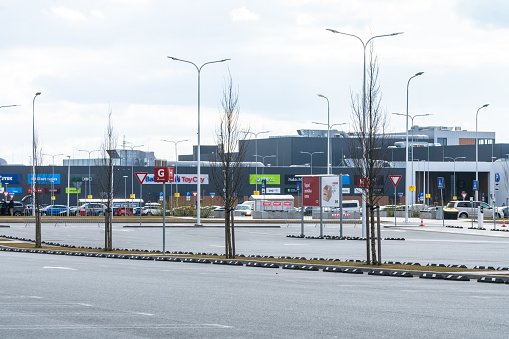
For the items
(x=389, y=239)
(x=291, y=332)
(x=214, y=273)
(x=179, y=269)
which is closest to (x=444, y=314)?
(x=291, y=332)

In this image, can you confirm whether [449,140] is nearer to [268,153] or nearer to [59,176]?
[268,153]

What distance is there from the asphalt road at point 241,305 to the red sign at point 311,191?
2100cm

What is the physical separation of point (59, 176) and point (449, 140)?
7944cm

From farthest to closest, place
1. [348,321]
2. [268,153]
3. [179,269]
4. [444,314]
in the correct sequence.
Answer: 1. [268,153]
2. [179,269]
3. [444,314]
4. [348,321]

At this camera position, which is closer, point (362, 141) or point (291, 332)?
point (291, 332)

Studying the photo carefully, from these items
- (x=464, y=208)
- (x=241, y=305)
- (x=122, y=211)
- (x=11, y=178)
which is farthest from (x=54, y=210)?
(x=241, y=305)

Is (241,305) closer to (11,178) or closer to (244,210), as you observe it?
(244,210)

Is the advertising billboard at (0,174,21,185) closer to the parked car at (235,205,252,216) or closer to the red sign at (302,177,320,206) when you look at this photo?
the parked car at (235,205,252,216)

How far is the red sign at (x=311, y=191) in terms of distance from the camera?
42.8 m

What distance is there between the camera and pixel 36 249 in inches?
1315

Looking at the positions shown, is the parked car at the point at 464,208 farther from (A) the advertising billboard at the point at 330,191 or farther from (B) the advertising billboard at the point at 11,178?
(B) the advertising billboard at the point at 11,178

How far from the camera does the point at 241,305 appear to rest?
13734mm

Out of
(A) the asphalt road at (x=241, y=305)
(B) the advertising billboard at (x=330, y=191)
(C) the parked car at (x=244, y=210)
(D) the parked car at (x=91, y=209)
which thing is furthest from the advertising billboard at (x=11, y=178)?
(A) the asphalt road at (x=241, y=305)

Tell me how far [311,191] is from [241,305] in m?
29.5
